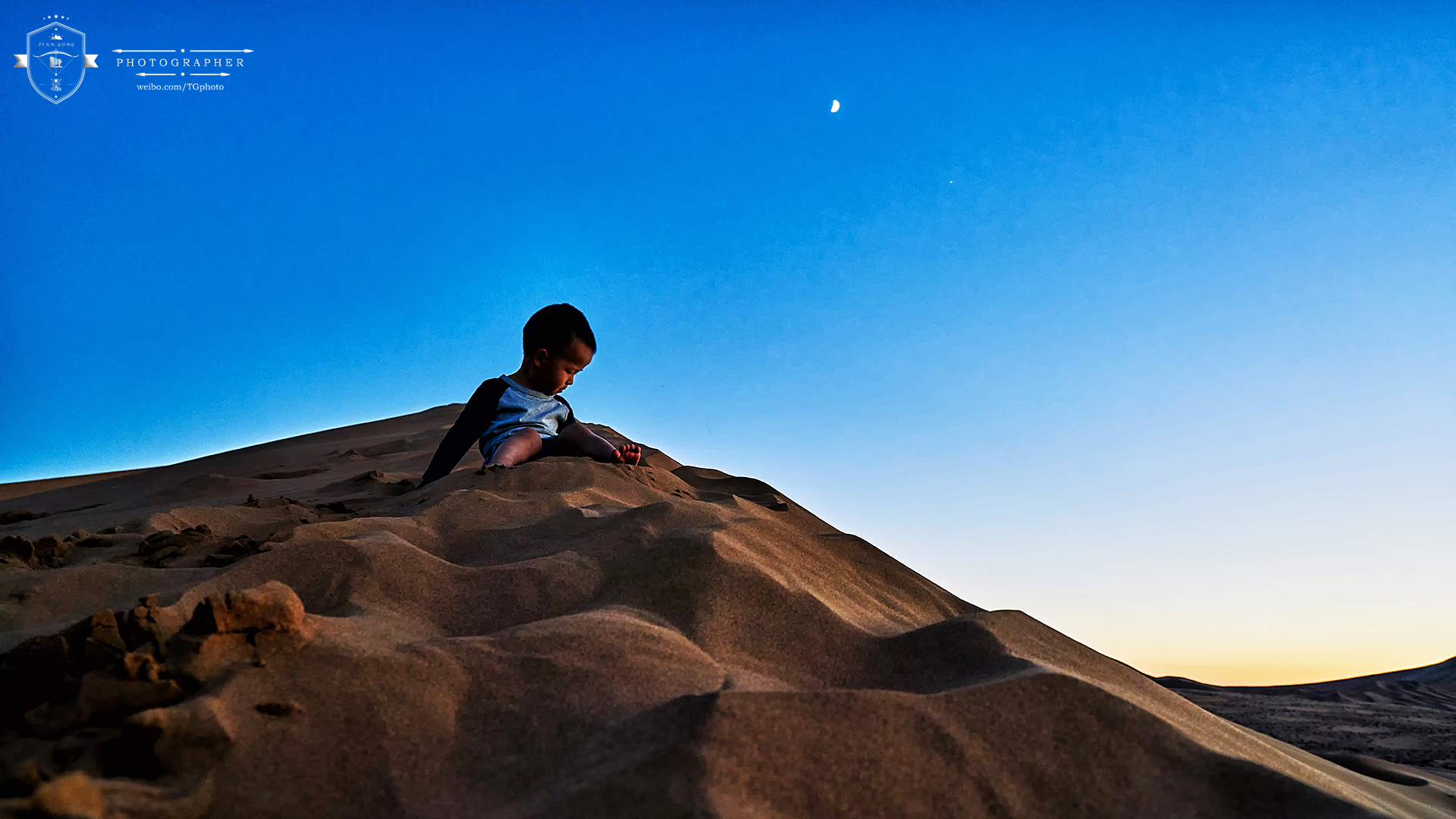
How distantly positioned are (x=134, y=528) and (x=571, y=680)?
163 centimetres

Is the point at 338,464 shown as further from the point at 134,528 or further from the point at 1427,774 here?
the point at 1427,774

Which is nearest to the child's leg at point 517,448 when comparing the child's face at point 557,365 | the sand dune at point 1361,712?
the child's face at point 557,365

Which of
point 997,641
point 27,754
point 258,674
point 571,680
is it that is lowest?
point 27,754

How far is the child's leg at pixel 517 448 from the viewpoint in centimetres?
336

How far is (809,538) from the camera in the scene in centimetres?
243

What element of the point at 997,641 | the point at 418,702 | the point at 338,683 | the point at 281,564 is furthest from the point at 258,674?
the point at 997,641

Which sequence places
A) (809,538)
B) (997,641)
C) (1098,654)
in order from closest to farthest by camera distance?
(997,641), (1098,654), (809,538)

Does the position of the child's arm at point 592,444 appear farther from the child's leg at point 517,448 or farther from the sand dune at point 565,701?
the sand dune at point 565,701

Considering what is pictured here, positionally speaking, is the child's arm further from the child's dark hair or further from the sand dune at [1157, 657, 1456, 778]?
the sand dune at [1157, 657, 1456, 778]

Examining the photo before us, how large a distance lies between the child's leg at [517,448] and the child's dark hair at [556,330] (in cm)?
40

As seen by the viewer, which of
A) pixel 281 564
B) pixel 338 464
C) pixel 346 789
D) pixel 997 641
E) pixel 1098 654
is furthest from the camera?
pixel 338 464

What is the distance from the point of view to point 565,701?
1.14m

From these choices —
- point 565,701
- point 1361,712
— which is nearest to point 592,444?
point 565,701

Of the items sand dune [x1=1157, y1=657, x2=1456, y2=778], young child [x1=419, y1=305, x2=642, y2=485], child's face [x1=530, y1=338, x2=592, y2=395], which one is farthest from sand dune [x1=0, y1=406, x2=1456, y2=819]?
child's face [x1=530, y1=338, x2=592, y2=395]
